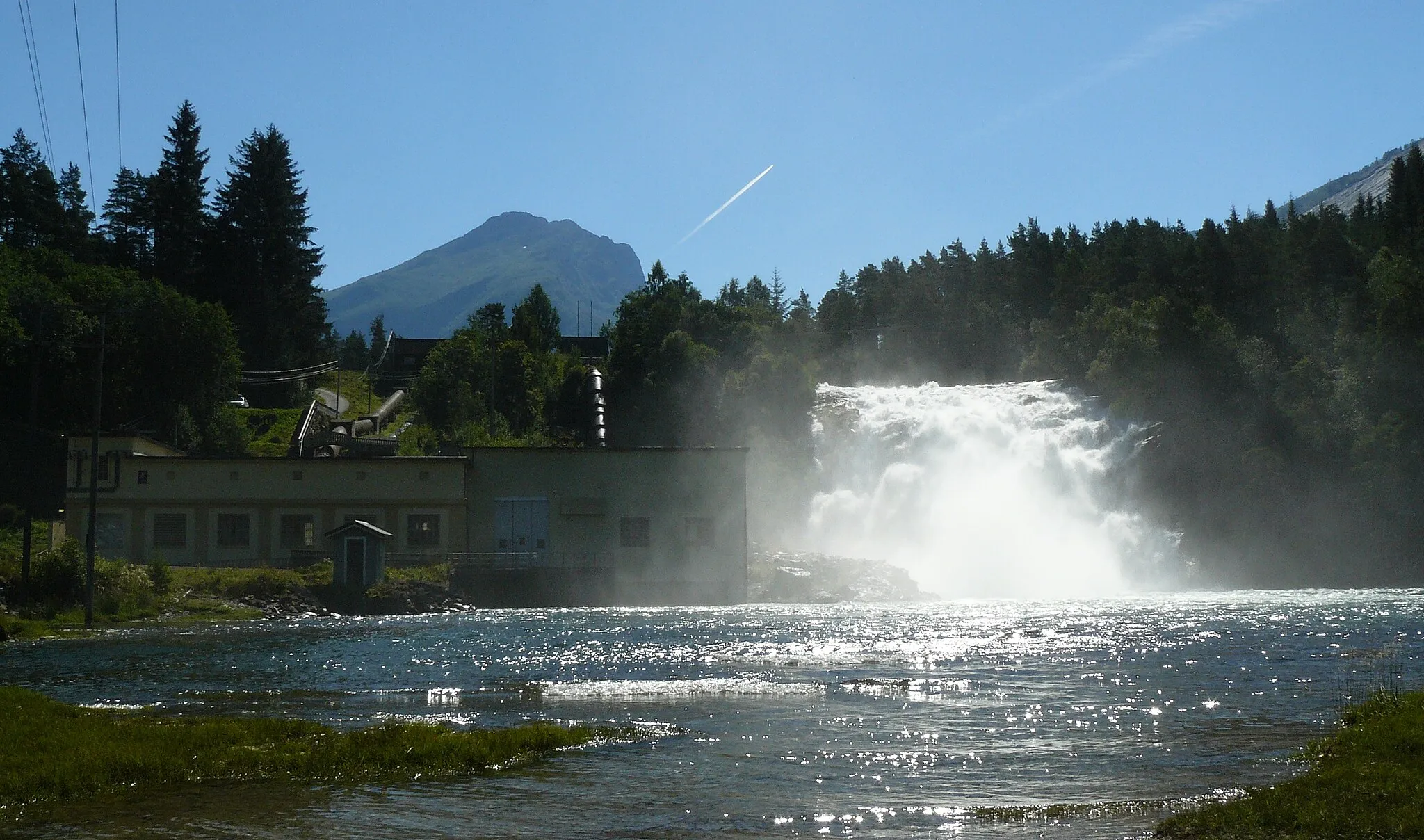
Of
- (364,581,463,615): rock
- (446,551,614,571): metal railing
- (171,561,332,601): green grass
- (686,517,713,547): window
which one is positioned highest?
(686,517,713,547): window

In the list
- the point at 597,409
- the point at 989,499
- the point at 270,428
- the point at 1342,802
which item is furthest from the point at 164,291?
the point at 1342,802

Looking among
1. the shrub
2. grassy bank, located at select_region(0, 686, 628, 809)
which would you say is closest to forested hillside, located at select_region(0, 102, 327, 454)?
the shrub

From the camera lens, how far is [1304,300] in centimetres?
9381

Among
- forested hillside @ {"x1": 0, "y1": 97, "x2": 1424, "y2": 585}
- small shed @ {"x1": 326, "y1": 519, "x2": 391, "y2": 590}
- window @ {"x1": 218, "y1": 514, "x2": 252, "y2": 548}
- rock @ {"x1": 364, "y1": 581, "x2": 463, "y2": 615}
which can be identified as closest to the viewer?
rock @ {"x1": 364, "y1": 581, "x2": 463, "y2": 615}

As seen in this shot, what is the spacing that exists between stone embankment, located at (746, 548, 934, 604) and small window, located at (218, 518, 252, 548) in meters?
21.7

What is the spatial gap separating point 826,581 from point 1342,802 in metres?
43.0

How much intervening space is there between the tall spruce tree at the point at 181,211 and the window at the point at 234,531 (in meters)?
46.5

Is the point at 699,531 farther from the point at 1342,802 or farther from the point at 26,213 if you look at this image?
the point at 26,213

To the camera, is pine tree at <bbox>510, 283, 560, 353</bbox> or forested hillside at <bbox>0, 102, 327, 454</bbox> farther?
pine tree at <bbox>510, 283, 560, 353</bbox>

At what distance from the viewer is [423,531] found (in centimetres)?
5234

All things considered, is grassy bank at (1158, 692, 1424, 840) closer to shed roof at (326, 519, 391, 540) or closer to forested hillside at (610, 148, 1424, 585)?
shed roof at (326, 519, 391, 540)

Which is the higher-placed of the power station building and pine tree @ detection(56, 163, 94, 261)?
pine tree @ detection(56, 163, 94, 261)

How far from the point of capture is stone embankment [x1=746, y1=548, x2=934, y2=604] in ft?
175

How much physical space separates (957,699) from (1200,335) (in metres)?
68.0
